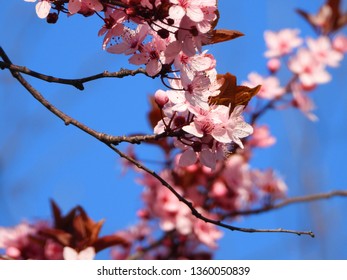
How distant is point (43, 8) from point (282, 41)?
2.19m

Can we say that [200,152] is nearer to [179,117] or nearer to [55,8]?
[179,117]

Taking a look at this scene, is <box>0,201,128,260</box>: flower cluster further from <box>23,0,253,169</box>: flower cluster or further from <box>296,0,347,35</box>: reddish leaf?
<box>296,0,347,35</box>: reddish leaf

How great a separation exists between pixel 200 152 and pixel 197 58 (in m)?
0.20

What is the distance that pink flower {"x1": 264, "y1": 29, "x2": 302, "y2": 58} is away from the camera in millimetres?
3121

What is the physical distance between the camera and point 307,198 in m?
2.57

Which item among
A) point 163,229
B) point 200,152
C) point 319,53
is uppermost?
point 319,53

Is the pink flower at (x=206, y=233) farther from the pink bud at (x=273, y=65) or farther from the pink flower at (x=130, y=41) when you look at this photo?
the pink flower at (x=130, y=41)

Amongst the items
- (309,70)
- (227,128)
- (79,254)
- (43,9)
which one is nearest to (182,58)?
(227,128)

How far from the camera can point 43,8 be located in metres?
1.15

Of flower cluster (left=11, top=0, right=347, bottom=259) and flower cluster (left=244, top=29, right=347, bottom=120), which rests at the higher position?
flower cluster (left=244, top=29, right=347, bottom=120)

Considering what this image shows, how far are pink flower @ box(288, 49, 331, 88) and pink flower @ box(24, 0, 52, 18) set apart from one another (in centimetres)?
202

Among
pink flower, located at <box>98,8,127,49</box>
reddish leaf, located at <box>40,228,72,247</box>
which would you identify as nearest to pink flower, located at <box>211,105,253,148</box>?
pink flower, located at <box>98,8,127,49</box>
